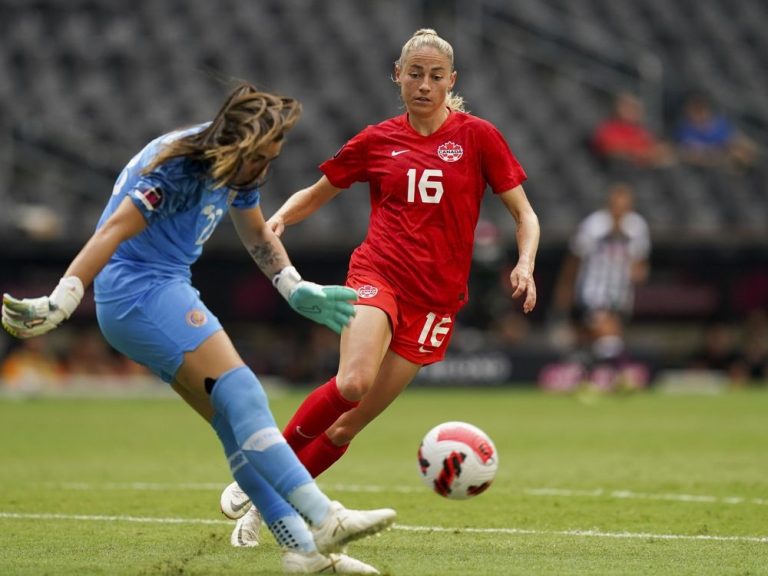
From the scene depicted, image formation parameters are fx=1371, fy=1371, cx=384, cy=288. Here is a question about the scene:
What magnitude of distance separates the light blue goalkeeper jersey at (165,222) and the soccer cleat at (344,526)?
1261mm

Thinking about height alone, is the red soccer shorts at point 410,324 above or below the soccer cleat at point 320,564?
above

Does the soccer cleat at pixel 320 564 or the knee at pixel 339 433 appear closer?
the soccer cleat at pixel 320 564

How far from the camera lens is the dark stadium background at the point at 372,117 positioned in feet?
67.9

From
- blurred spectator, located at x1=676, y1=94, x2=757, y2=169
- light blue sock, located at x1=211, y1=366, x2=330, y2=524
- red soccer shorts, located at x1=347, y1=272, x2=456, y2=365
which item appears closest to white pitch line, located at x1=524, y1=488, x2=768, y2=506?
red soccer shorts, located at x1=347, y1=272, x2=456, y2=365

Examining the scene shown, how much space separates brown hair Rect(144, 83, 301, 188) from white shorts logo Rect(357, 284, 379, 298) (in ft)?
4.62

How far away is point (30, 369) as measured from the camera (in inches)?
775

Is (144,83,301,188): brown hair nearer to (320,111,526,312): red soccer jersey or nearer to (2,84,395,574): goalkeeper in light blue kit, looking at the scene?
(2,84,395,574): goalkeeper in light blue kit

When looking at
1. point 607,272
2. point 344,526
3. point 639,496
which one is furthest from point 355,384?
point 607,272

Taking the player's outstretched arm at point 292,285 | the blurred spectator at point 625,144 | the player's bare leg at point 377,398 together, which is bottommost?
the player's bare leg at point 377,398

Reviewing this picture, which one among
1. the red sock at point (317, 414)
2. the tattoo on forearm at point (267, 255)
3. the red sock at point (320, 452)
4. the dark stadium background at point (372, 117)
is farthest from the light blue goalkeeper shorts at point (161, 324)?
the dark stadium background at point (372, 117)

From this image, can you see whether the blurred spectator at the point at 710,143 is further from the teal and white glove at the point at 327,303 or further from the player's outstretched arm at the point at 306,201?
the teal and white glove at the point at 327,303

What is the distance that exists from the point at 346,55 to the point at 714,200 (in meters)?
6.71

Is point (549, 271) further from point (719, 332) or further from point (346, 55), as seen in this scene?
point (346, 55)

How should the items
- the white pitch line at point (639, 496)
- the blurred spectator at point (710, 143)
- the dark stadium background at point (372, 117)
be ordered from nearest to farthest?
the white pitch line at point (639, 496) → the dark stadium background at point (372, 117) → the blurred spectator at point (710, 143)
